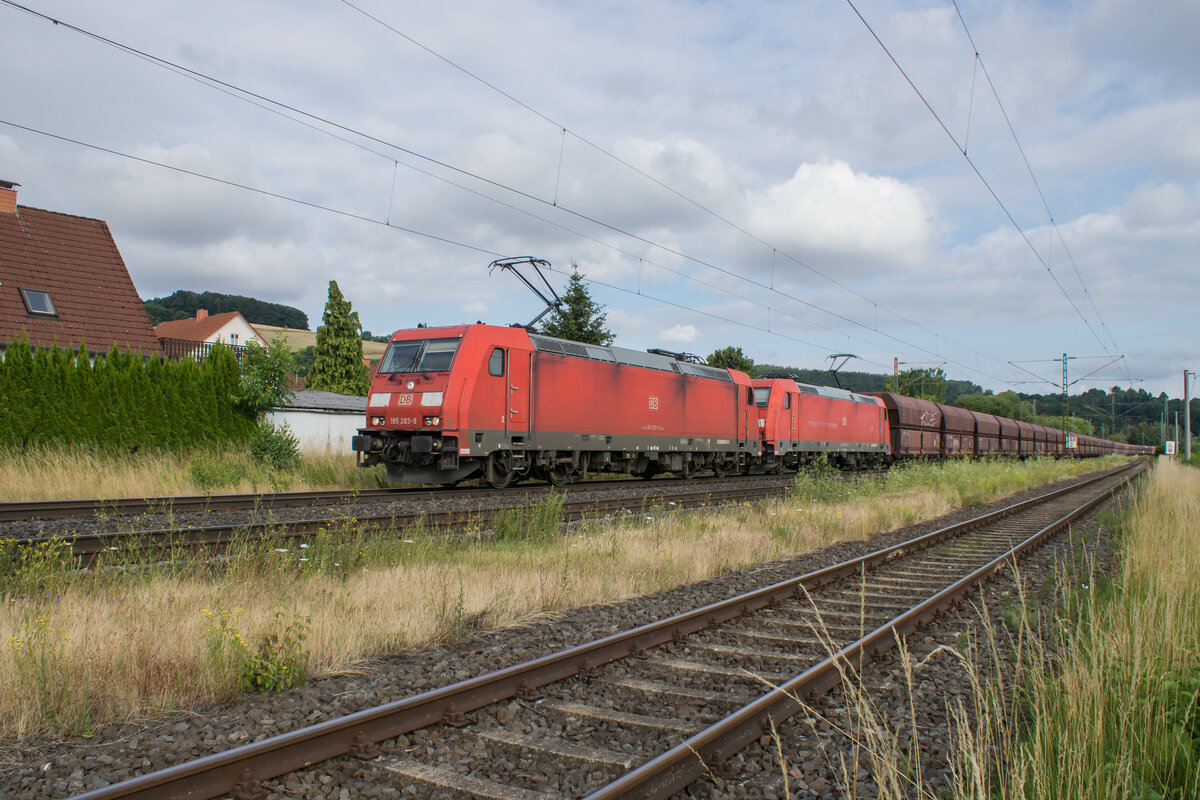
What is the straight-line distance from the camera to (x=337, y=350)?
50.2m

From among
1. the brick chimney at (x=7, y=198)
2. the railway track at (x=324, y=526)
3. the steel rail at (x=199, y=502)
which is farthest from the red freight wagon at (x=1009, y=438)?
the brick chimney at (x=7, y=198)

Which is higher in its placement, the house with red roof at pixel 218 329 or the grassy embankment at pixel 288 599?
the house with red roof at pixel 218 329

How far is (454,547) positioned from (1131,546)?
7421 mm

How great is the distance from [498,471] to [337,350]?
3645cm

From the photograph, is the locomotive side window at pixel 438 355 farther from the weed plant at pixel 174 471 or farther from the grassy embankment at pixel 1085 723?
the grassy embankment at pixel 1085 723

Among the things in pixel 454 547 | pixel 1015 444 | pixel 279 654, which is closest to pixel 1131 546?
pixel 454 547

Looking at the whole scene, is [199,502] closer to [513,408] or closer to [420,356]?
[420,356]

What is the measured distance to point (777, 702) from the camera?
4426 mm

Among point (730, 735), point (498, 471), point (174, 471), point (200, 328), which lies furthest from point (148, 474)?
point (200, 328)

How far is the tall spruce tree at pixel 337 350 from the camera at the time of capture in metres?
49.8

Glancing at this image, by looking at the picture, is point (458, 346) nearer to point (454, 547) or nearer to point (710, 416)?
point (454, 547)

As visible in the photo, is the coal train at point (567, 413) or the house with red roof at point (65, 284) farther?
the house with red roof at point (65, 284)

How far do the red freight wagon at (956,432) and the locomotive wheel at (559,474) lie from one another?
24.5m

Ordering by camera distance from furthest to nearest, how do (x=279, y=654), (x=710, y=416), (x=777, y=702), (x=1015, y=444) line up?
(x=1015, y=444) < (x=710, y=416) < (x=279, y=654) < (x=777, y=702)
